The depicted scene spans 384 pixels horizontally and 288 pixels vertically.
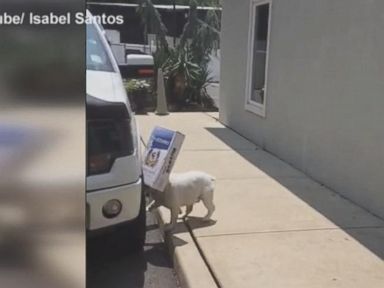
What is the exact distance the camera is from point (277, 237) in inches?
147

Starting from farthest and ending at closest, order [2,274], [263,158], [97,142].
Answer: [263,158] < [97,142] < [2,274]

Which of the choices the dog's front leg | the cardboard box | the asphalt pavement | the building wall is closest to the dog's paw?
the dog's front leg

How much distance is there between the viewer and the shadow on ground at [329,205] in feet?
12.1

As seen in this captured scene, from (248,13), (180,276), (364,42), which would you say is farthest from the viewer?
(248,13)

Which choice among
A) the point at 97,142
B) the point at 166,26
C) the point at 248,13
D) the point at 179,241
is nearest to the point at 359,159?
the point at 179,241

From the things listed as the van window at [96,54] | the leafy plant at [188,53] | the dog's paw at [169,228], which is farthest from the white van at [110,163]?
the leafy plant at [188,53]

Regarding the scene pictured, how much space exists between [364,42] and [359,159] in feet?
3.45

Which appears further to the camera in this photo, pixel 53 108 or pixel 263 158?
pixel 263 158

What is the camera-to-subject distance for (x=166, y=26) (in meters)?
15.3

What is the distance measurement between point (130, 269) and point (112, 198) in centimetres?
91

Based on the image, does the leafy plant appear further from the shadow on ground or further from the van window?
the van window

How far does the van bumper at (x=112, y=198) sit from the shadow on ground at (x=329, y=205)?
1.76 m

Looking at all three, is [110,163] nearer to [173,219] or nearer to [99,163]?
[99,163]

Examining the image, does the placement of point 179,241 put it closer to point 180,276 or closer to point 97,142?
point 180,276
